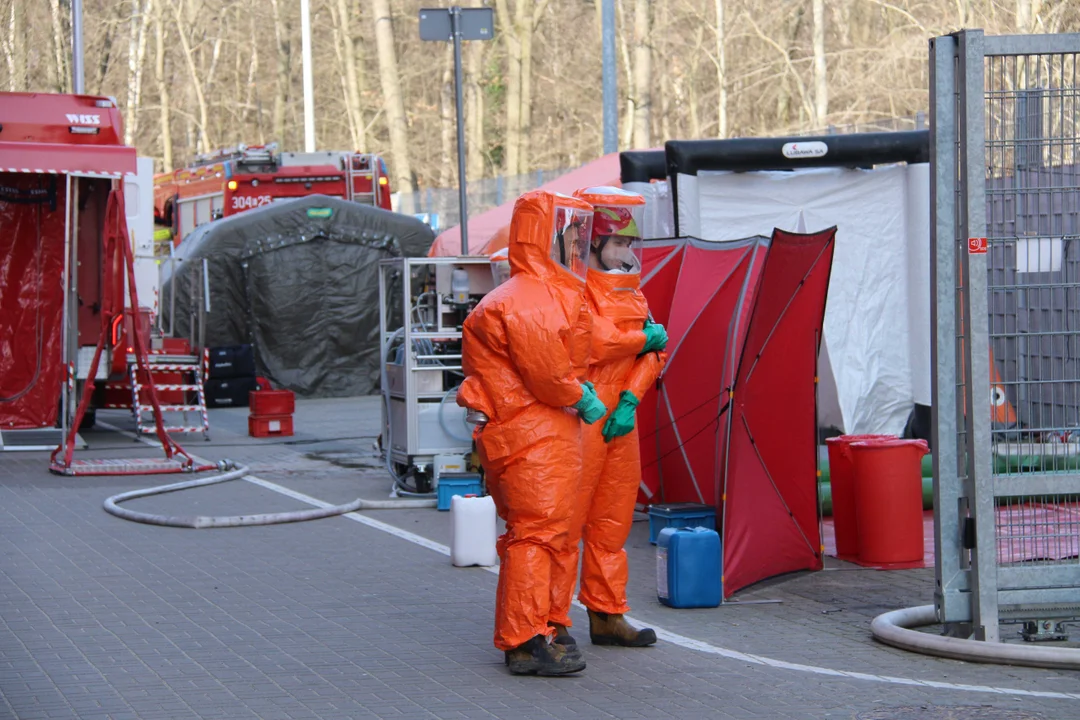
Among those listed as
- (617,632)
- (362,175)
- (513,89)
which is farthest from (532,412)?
(513,89)

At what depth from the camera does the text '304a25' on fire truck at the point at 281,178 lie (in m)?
23.6

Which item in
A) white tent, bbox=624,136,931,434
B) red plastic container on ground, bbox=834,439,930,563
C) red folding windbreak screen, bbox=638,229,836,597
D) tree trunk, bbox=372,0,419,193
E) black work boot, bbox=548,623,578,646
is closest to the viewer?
black work boot, bbox=548,623,578,646

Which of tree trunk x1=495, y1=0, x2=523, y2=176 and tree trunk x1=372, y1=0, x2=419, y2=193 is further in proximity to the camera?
tree trunk x1=495, y1=0, x2=523, y2=176

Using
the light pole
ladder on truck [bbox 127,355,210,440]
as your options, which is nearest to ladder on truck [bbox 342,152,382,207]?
ladder on truck [bbox 127,355,210,440]

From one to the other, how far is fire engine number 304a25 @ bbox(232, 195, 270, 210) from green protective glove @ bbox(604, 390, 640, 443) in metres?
17.9

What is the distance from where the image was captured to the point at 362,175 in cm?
2405

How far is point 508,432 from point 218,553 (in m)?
3.78

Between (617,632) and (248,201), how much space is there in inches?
714

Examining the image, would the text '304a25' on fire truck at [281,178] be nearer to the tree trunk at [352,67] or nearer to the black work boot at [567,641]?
the black work boot at [567,641]

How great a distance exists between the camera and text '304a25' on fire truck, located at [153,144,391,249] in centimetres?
2359

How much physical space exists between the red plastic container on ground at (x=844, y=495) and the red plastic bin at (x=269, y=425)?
8.49 metres

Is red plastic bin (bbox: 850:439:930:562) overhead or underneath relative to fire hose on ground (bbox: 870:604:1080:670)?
overhead

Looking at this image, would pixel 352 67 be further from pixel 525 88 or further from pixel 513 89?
pixel 513 89

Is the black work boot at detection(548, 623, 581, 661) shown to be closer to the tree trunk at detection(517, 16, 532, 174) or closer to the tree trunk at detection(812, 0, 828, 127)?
the tree trunk at detection(517, 16, 532, 174)
